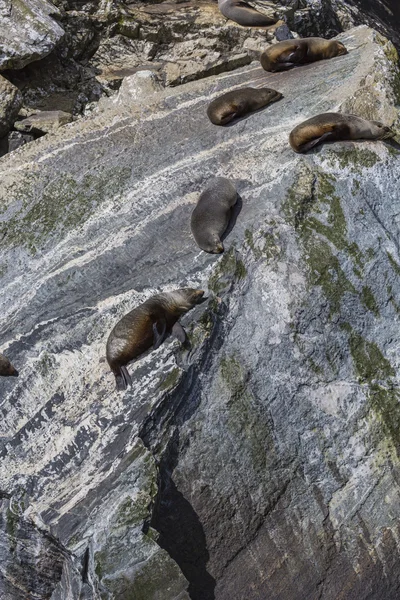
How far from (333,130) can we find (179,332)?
1.98 meters

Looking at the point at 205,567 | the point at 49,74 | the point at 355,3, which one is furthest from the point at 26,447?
the point at 355,3

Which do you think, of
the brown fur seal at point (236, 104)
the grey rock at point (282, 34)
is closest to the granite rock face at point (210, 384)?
the brown fur seal at point (236, 104)

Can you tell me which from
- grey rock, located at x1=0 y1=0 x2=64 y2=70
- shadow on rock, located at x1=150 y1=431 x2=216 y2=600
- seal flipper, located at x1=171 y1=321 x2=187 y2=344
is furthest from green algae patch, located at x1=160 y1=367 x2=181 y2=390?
grey rock, located at x1=0 y1=0 x2=64 y2=70

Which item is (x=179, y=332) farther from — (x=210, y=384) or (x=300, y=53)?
(x=300, y=53)

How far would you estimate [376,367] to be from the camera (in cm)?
607

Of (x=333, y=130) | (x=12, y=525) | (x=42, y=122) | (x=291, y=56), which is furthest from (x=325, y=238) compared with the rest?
(x=42, y=122)

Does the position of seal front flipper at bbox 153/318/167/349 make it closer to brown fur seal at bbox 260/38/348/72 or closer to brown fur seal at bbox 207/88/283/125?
brown fur seal at bbox 207/88/283/125

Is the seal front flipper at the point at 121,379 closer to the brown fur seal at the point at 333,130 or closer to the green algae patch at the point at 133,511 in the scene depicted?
the green algae patch at the point at 133,511

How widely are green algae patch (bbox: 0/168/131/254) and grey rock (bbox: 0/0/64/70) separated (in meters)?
1.94

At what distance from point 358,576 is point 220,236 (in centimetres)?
246

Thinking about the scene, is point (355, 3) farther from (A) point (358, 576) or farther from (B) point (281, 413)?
(A) point (358, 576)

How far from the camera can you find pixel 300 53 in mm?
7641

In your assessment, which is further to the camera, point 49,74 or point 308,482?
point 49,74

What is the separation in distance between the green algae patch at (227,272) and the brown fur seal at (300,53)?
2.34 m
